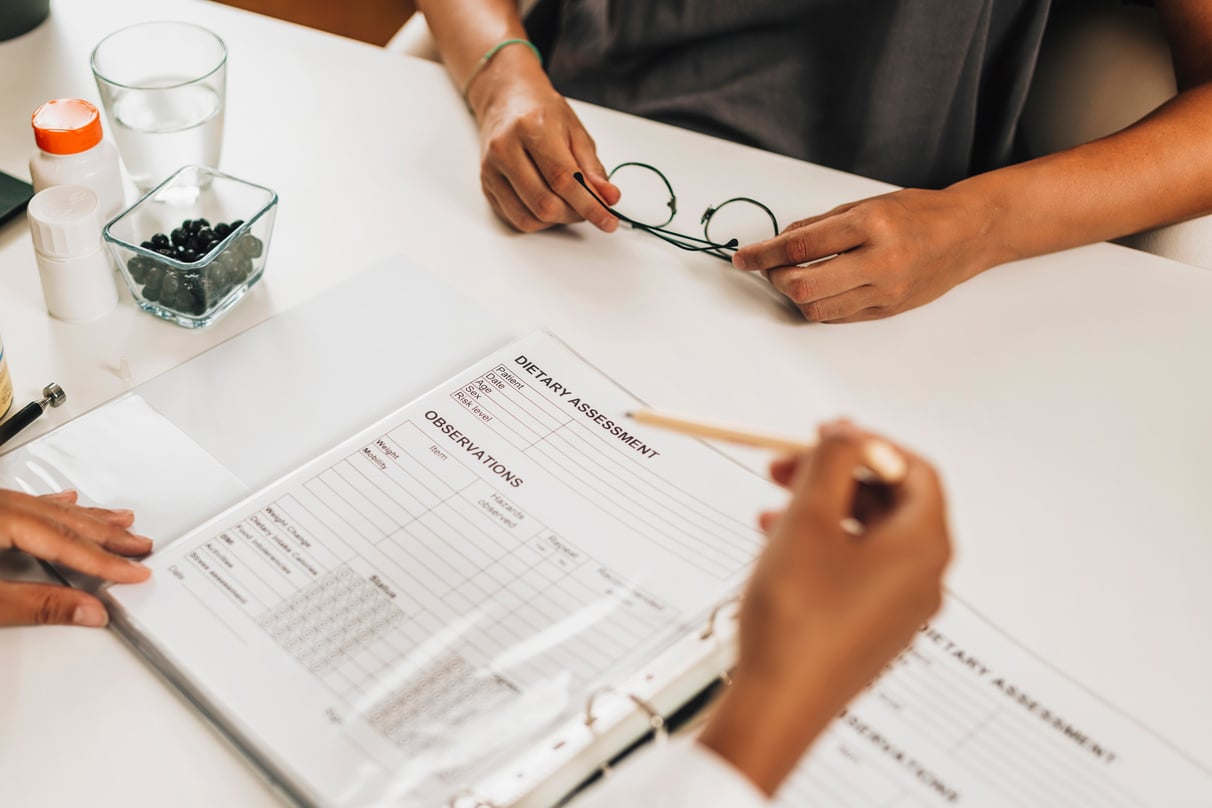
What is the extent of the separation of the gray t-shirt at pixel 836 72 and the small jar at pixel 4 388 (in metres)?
0.67

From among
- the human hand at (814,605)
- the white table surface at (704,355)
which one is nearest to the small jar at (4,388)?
the white table surface at (704,355)

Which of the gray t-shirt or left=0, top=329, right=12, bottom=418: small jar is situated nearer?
left=0, top=329, right=12, bottom=418: small jar

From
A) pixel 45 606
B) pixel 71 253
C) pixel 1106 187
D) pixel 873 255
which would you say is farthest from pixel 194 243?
pixel 1106 187

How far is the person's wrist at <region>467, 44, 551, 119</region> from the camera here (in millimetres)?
959

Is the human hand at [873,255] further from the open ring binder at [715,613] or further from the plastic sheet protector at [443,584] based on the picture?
the open ring binder at [715,613]

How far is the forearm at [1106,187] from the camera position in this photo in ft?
2.81

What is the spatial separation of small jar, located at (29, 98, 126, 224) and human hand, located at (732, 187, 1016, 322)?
0.49m

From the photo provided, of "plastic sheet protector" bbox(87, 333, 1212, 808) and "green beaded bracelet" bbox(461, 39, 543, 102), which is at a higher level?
"green beaded bracelet" bbox(461, 39, 543, 102)

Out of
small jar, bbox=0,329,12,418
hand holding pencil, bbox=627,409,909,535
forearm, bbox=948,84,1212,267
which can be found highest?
hand holding pencil, bbox=627,409,909,535

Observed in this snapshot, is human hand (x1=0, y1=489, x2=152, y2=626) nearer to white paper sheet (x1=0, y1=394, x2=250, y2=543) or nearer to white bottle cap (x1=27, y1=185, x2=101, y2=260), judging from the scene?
white paper sheet (x1=0, y1=394, x2=250, y2=543)

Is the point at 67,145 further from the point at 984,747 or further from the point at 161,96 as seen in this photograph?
the point at 984,747

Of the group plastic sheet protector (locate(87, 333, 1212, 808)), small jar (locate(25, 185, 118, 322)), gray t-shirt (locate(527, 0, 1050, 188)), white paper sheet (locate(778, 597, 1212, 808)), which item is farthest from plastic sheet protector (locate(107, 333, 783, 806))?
gray t-shirt (locate(527, 0, 1050, 188))

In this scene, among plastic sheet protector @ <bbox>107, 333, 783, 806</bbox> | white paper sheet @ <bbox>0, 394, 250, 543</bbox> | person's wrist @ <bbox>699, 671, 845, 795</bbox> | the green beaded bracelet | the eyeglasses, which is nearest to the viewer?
person's wrist @ <bbox>699, 671, 845, 795</bbox>

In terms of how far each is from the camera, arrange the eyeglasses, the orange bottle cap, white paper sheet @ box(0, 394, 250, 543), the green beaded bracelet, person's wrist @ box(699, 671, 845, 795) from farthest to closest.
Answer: the green beaded bracelet → the eyeglasses → the orange bottle cap → white paper sheet @ box(0, 394, 250, 543) → person's wrist @ box(699, 671, 845, 795)
